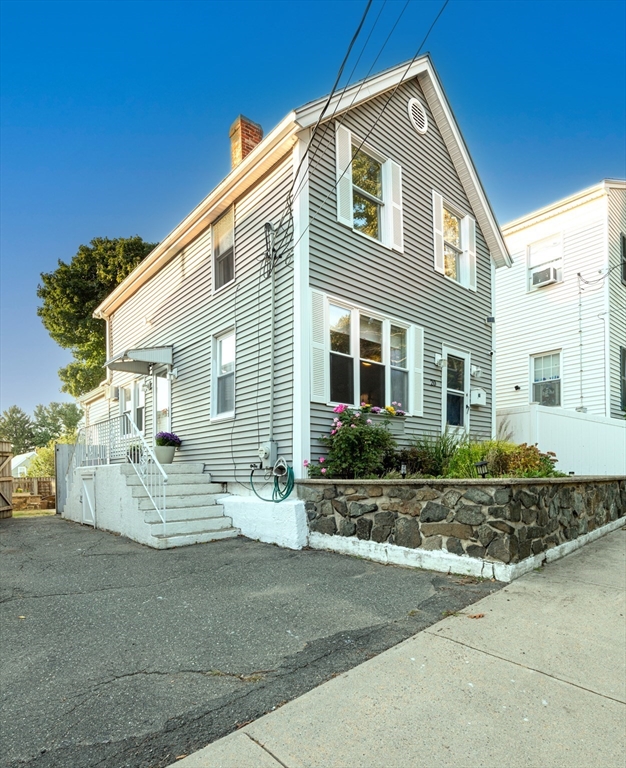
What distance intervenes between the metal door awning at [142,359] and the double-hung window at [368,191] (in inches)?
178

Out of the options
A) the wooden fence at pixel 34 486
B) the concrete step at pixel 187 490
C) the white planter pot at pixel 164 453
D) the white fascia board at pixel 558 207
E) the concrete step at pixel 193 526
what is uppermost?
the white fascia board at pixel 558 207

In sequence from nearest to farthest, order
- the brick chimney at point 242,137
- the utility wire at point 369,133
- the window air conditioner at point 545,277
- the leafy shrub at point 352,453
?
the utility wire at point 369,133 → the leafy shrub at point 352,453 → the brick chimney at point 242,137 → the window air conditioner at point 545,277

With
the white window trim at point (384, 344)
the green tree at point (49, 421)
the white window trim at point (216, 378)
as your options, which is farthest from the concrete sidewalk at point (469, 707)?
the green tree at point (49, 421)

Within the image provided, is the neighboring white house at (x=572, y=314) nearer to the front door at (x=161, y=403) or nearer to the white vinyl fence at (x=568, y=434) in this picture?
the white vinyl fence at (x=568, y=434)

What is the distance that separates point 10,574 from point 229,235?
6.14 metres

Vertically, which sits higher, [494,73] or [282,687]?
[494,73]

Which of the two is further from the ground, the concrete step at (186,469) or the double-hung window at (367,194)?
the double-hung window at (367,194)

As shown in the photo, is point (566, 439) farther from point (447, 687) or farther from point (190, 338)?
point (447, 687)

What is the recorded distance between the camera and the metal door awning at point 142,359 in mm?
9242

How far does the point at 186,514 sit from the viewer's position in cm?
702

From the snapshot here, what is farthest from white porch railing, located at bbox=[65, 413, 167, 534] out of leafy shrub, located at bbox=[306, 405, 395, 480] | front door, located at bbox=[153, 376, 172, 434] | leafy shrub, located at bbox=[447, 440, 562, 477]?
leafy shrub, located at bbox=[447, 440, 562, 477]

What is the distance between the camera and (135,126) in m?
15.2

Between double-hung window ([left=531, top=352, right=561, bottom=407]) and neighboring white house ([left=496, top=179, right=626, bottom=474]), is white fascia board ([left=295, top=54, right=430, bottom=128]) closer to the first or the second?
neighboring white house ([left=496, top=179, right=626, bottom=474])

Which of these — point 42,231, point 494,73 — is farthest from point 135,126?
point 494,73
